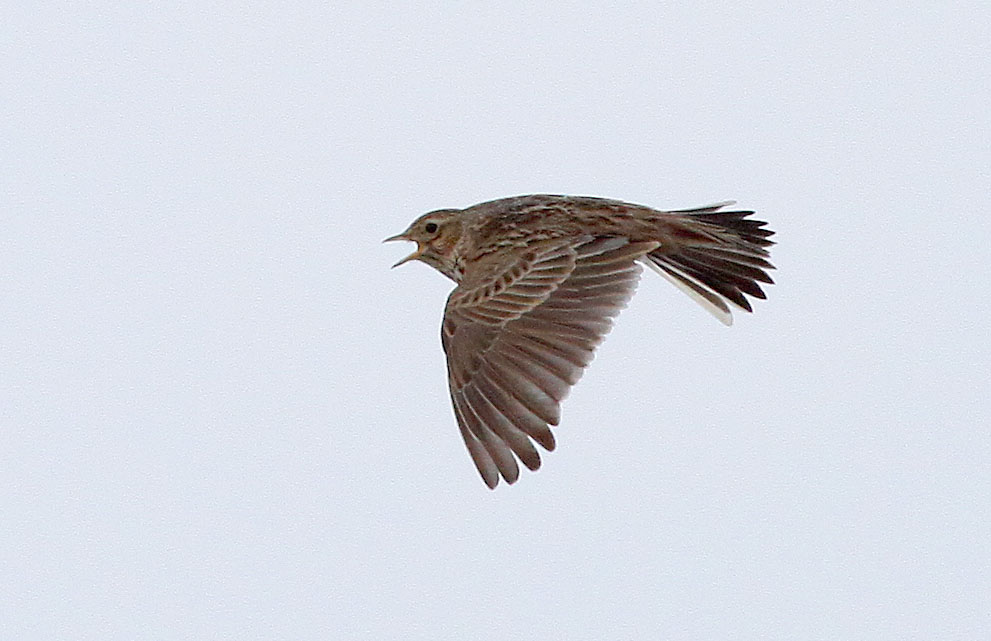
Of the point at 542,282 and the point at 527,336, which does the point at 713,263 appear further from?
the point at 527,336

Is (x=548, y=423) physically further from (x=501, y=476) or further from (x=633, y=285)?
(x=633, y=285)

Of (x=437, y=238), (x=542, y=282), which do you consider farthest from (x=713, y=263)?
(x=437, y=238)

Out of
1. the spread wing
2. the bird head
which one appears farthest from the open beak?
the spread wing

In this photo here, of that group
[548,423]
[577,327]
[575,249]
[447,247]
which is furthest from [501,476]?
[447,247]

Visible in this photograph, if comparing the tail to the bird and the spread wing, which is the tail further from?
the spread wing

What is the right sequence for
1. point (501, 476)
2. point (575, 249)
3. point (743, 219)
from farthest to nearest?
point (743, 219) < point (575, 249) < point (501, 476)

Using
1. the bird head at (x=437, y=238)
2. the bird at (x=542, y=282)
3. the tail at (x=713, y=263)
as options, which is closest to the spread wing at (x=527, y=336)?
the bird at (x=542, y=282)

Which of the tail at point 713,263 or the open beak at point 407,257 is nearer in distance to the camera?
the tail at point 713,263

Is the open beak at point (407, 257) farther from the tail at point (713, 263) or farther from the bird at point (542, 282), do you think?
the tail at point (713, 263)
